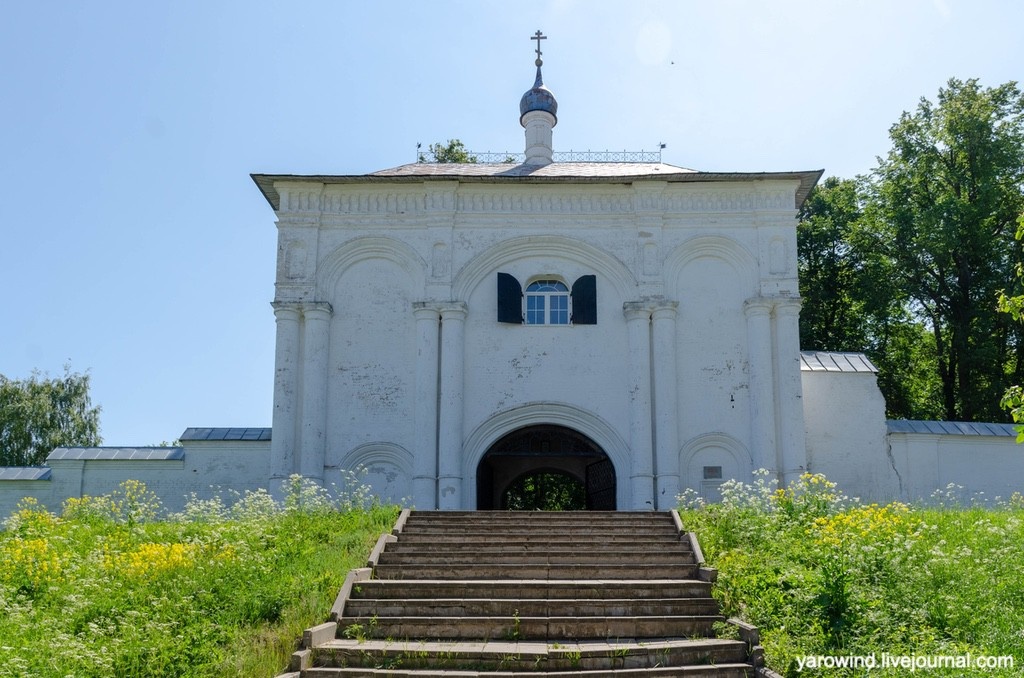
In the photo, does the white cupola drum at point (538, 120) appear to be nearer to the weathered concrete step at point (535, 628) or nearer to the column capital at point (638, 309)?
the column capital at point (638, 309)

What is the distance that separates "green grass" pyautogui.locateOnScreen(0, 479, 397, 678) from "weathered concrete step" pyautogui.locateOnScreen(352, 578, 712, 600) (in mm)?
583

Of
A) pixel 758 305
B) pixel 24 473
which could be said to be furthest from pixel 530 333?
pixel 24 473

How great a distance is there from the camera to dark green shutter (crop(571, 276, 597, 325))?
59.9 ft

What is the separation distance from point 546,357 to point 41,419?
76.8 feet

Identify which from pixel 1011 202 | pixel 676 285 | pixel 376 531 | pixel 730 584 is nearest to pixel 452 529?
pixel 376 531

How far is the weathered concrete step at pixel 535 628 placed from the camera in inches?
360

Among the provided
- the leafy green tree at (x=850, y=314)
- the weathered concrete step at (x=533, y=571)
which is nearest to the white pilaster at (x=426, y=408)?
the weathered concrete step at (x=533, y=571)

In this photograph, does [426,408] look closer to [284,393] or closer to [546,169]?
[284,393]

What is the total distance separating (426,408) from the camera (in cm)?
1764

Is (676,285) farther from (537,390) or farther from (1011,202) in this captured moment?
(1011,202)

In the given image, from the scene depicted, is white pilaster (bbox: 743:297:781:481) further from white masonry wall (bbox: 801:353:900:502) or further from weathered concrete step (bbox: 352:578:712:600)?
weathered concrete step (bbox: 352:578:712:600)

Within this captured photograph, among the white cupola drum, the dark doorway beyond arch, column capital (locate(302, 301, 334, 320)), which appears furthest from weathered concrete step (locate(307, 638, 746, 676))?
the dark doorway beyond arch

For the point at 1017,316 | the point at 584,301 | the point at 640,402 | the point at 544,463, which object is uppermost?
the point at 584,301

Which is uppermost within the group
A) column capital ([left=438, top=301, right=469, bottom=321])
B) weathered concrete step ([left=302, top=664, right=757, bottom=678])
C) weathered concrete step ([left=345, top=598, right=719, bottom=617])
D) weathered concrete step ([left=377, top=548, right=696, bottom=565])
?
column capital ([left=438, top=301, right=469, bottom=321])
